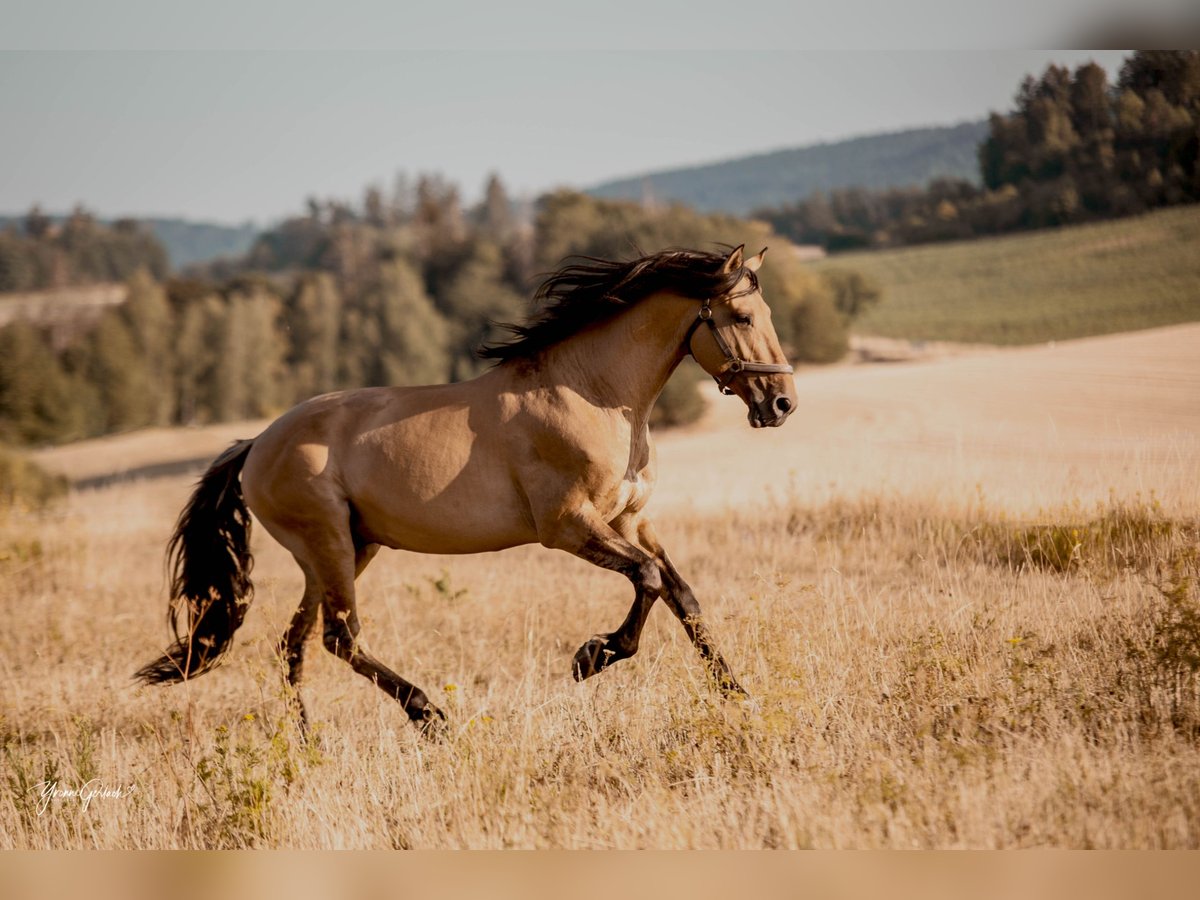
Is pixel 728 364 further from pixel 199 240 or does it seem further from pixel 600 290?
pixel 199 240

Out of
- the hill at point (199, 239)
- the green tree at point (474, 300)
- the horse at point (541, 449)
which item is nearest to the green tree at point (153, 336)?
the green tree at point (474, 300)

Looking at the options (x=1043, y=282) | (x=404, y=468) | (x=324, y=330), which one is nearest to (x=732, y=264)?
(x=404, y=468)

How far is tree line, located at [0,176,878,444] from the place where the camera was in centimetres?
4362

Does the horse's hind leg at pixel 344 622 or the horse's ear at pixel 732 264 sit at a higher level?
the horse's ear at pixel 732 264

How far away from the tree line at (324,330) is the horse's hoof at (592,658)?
36659mm

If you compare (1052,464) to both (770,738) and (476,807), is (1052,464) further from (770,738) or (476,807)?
(476,807)

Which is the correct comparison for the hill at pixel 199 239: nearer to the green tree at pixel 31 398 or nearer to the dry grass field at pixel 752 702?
the green tree at pixel 31 398

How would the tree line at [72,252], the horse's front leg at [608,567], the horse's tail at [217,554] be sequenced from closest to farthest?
the horse's front leg at [608,567], the horse's tail at [217,554], the tree line at [72,252]

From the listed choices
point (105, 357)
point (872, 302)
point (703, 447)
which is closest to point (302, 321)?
point (105, 357)

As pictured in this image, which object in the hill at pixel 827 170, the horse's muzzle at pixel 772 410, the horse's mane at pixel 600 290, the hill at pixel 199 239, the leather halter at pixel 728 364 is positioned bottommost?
the horse's muzzle at pixel 772 410

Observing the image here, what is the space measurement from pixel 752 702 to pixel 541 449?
5.28 feet

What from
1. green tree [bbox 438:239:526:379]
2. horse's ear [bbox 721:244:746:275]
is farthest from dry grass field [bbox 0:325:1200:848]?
green tree [bbox 438:239:526:379]

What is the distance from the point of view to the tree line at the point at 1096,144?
7102mm

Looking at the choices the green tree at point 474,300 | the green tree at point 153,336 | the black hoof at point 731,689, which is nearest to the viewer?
the black hoof at point 731,689
